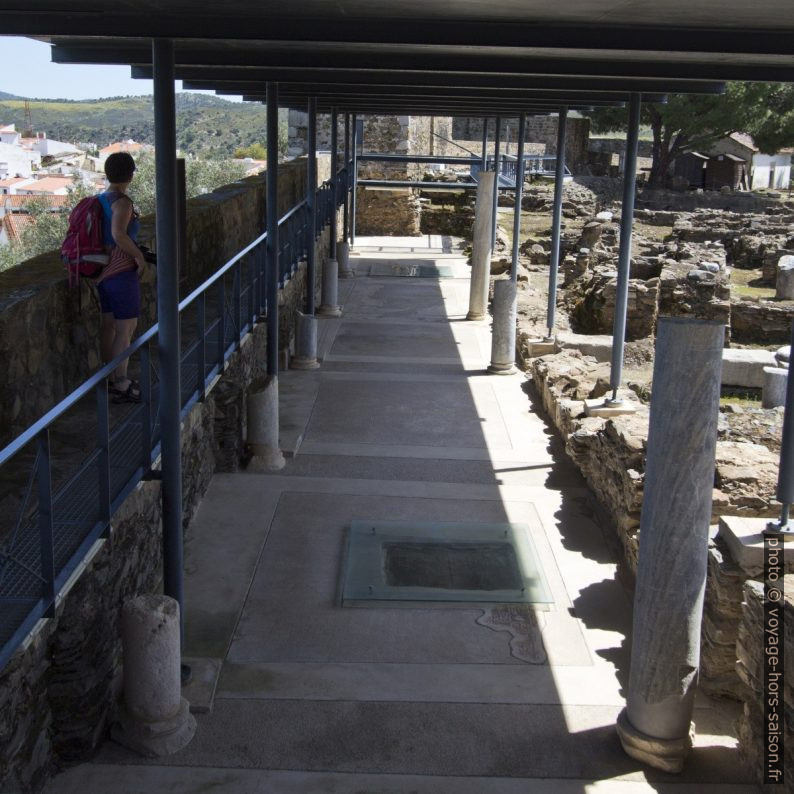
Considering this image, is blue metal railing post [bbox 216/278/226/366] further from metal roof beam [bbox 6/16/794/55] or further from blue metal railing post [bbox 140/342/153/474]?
metal roof beam [bbox 6/16/794/55]

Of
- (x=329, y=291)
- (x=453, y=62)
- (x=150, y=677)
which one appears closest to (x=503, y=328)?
(x=329, y=291)

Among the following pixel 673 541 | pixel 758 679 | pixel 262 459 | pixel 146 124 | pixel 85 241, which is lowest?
pixel 262 459

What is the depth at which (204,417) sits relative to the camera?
8320 mm

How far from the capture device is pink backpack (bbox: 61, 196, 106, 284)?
5.79 m

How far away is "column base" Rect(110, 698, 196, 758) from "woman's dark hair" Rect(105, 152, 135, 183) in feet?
9.45

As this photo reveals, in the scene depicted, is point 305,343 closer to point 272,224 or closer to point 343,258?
point 272,224

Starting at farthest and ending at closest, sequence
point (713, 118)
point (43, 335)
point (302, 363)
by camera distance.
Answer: point (713, 118) → point (302, 363) → point (43, 335)

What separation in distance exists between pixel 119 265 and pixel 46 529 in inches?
91.3

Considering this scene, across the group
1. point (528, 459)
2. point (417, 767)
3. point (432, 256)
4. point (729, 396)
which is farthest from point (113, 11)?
point (432, 256)

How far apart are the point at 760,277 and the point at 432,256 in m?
7.43

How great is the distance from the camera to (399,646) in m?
6.26

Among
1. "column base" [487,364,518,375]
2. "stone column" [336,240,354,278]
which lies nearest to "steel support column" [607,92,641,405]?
"column base" [487,364,518,375]

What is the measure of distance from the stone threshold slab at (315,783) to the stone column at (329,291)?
440 inches

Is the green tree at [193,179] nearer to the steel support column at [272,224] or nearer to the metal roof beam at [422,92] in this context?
the metal roof beam at [422,92]
